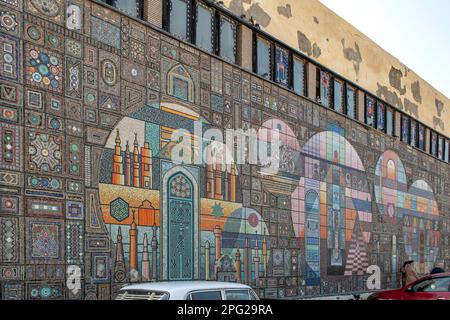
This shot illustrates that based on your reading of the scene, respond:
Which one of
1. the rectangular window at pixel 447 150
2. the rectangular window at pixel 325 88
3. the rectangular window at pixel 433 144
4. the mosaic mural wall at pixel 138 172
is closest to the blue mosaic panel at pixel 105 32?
the mosaic mural wall at pixel 138 172

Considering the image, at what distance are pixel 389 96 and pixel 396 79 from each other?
1.07 meters

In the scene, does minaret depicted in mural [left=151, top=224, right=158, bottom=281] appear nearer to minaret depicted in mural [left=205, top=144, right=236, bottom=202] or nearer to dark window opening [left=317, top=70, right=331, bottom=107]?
minaret depicted in mural [left=205, top=144, right=236, bottom=202]

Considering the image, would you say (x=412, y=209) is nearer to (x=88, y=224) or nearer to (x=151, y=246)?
(x=151, y=246)

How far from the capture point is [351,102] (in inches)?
738

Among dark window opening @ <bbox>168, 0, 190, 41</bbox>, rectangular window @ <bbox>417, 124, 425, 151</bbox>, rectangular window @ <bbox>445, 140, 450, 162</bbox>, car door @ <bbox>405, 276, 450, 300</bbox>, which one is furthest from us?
rectangular window @ <bbox>445, 140, 450, 162</bbox>

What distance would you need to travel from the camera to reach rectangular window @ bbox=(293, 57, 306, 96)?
51.8 feet

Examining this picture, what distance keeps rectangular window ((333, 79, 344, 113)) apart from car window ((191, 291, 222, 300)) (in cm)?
1135

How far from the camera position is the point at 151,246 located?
10.6 metres

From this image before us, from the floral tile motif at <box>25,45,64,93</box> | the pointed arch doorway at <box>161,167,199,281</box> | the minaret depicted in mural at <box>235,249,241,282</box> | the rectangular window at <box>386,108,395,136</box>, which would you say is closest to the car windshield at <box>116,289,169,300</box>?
the floral tile motif at <box>25,45,64,93</box>

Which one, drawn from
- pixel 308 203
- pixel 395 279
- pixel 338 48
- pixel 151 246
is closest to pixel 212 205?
pixel 151 246

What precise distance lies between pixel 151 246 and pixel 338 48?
9.72 meters

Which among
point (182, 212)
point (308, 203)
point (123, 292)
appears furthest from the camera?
point (308, 203)

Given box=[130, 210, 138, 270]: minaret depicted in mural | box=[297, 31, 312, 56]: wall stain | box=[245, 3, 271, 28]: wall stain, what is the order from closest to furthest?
box=[130, 210, 138, 270]: minaret depicted in mural → box=[245, 3, 271, 28]: wall stain → box=[297, 31, 312, 56]: wall stain

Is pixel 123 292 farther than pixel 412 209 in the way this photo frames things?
No
